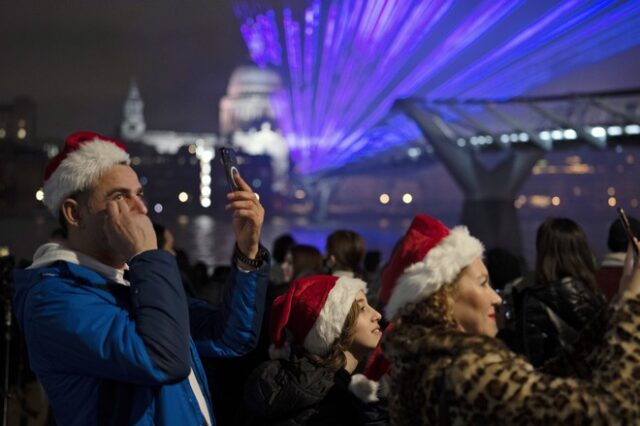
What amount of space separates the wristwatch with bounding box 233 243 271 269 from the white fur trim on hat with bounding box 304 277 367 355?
1.13 feet

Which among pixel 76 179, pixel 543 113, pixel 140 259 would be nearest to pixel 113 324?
pixel 140 259

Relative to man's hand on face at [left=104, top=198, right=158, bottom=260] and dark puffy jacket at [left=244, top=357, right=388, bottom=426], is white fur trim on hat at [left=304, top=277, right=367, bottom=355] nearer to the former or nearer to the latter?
dark puffy jacket at [left=244, top=357, right=388, bottom=426]

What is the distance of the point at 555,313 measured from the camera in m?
3.20

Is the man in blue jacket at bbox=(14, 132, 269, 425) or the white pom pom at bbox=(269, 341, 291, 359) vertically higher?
the man in blue jacket at bbox=(14, 132, 269, 425)

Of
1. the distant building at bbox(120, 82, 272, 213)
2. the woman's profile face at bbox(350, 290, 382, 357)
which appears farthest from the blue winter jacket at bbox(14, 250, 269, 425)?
the distant building at bbox(120, 82, 272, 213)

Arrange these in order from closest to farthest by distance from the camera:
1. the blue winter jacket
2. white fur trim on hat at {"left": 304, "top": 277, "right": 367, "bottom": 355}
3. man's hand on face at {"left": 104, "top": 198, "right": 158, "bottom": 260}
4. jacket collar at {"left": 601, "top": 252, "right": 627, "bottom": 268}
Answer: the blue winter jacket, man's hand on face at {"left": 104, "top": 198, "right": 158, "bottom": 260}, white fur trim on hat at {"left": 304, "top": 277, "right": 367, "bottom": 355}, jacket collar at {"left": 601, "top": 252, "right": 627, "bottom": 268}

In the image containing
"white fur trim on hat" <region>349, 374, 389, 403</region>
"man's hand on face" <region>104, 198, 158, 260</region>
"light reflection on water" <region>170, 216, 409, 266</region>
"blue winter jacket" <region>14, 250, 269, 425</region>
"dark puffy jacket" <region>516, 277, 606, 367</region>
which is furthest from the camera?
"light reflection on water" <region>170, 216, 409, 266</region>

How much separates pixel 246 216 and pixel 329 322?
504 millimetres

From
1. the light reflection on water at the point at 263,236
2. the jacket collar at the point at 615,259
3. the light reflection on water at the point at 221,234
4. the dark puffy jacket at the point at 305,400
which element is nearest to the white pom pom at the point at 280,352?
the dark puffy jacket at the point at 305,400

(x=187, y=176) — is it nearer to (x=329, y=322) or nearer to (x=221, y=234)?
(x=221, y=234)

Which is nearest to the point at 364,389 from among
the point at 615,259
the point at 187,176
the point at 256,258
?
the point at 256,258

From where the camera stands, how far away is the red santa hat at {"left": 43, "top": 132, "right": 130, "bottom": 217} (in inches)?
74.3

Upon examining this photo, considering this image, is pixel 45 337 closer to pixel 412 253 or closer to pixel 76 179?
pixel 76 179

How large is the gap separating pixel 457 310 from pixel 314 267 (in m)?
2.73
